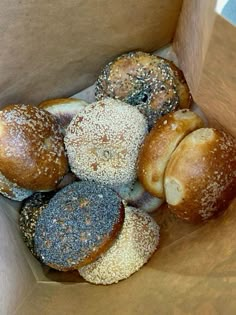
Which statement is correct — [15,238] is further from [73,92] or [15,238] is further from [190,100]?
[190,100]

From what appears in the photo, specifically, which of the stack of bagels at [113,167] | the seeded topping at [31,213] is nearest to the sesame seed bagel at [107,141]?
the stack of bagels at [113,167]

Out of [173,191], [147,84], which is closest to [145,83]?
[147,84]

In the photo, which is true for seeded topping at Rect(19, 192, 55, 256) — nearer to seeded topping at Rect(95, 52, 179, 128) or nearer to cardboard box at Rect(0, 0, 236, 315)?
cardboard box at Rect(0, 0, 236, 315)

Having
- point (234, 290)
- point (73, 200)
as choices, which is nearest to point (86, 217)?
point (73, 200)

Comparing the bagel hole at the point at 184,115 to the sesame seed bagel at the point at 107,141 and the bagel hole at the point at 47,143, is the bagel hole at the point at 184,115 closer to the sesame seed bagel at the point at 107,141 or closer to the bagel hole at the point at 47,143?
the sesame seed bagel at the point at 107,141

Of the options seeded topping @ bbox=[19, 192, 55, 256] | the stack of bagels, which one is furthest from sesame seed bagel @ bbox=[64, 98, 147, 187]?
seeded topping @ bbox=[19, 192, 55, 256]

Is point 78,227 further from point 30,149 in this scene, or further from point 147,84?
point 147,84
